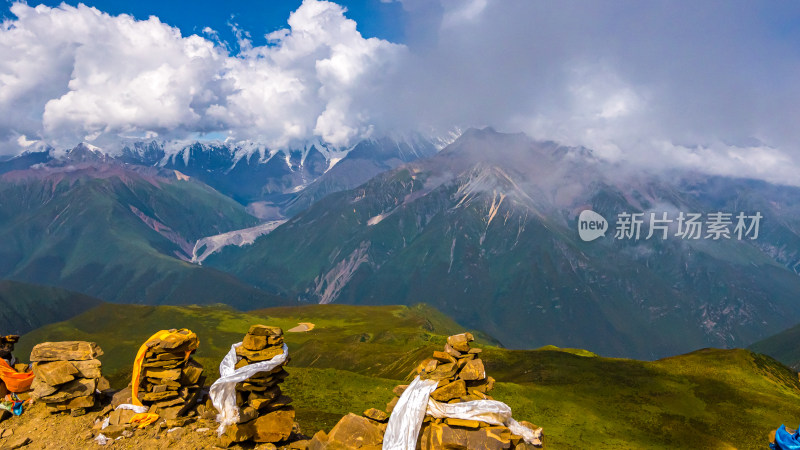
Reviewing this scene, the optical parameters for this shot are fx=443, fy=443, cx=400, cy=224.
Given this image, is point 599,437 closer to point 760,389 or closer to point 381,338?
point 760,389

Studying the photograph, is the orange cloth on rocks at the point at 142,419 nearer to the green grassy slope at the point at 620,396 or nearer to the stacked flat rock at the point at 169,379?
the stacked flat rock at the point at 169,379

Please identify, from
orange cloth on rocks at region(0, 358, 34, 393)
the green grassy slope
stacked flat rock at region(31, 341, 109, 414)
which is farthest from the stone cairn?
orange cloth on rocks at region(0, 358, 34, 393)

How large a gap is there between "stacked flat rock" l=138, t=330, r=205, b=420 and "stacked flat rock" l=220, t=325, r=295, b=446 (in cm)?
356

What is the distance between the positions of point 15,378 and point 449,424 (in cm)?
2457

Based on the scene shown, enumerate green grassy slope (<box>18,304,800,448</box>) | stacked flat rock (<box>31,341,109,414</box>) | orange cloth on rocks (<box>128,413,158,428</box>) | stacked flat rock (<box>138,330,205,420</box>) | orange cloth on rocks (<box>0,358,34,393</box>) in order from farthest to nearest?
green grassy slope (<box>18,304,800,448</box>) < orange cloth on rocks (<box>0,358,34,393</box>) < stacked flat rock (<box>31,341,109,414</box>) < stacked flat rock (<box>138,330,205,420</box>) < orange cloth on rocks (<box>128,413,158,428</box>)

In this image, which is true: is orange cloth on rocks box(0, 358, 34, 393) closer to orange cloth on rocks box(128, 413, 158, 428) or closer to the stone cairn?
orange cloth on rocks box(128, 413, 158, 428)

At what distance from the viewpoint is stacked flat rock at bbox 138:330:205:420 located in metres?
22.4

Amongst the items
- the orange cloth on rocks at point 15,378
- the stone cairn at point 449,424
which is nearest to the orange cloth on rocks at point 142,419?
the orange cloth on rocks at point 15,378

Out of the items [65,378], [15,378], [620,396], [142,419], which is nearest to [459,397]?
[142,419]

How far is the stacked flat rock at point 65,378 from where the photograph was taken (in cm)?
2353

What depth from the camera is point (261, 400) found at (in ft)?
68.0

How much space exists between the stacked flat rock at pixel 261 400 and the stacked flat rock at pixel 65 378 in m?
9.76

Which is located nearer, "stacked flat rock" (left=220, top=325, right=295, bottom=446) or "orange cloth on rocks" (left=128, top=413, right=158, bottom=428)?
"stacked flat rock" (left=220, top=325, right=295, bottom=446)

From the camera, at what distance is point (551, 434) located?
49.6 metres
